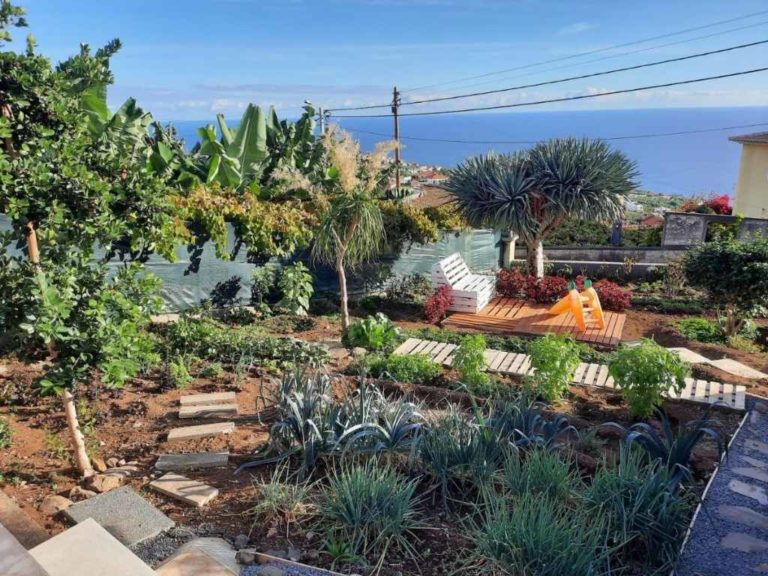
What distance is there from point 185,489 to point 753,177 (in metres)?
24.3

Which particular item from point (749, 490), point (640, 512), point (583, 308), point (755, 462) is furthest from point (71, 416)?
point (583, 308)

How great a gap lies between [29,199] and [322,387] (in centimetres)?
230

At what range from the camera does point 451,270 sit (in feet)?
34.0

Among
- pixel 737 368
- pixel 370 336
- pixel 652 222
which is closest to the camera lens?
pixel 737 368

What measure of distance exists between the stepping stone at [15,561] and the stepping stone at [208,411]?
2.45 metres

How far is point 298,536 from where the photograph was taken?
10.8 ft

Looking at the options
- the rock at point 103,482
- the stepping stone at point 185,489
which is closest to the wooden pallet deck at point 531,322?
the stepping stone at point 185,489

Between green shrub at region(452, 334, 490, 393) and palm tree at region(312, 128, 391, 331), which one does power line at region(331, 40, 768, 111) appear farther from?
green shrub at region(452, 334, 490, 393)

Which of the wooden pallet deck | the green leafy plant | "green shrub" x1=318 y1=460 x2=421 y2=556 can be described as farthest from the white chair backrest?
"green shrub" x1=318 y1=460 x2=421 y2=556

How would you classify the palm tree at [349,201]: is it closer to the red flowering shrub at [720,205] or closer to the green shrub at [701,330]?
the green shrub at [701,330]

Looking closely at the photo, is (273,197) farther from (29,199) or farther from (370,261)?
(29,199)

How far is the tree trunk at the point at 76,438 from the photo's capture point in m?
3.83

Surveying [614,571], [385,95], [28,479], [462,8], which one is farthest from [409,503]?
[462,8]

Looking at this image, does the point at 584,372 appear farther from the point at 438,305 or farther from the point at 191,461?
the point at 191,461
